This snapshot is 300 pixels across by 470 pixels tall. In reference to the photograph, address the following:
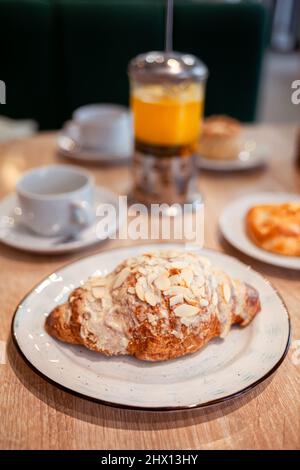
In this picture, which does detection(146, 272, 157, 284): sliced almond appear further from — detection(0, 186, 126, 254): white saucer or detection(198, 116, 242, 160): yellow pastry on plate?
detection(198, 116, 242, 160): yellow pastry on plate

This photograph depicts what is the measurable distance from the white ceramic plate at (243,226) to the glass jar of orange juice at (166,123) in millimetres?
107

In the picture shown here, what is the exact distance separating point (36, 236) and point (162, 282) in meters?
0.33

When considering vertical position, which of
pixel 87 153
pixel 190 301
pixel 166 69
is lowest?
pixel 87 153

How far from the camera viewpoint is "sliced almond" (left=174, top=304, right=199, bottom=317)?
52 cm

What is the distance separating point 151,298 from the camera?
0.52 metres

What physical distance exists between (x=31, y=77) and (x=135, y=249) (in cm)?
132

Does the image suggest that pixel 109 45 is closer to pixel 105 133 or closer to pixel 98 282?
pixel 105 133

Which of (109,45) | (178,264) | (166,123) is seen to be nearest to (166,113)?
(166,123)

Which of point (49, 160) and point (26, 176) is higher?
point (26, 176)

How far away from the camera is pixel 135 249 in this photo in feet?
2.36

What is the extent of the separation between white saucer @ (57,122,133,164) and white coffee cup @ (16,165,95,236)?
28cm

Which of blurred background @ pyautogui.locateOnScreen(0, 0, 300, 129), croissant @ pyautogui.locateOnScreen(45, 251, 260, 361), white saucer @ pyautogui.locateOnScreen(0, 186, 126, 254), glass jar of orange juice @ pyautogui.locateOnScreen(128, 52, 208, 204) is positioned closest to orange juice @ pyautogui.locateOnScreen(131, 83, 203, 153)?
glass jar of orange juice @ pyautogui.locateOnScreen(128, 52, 208, 204)
